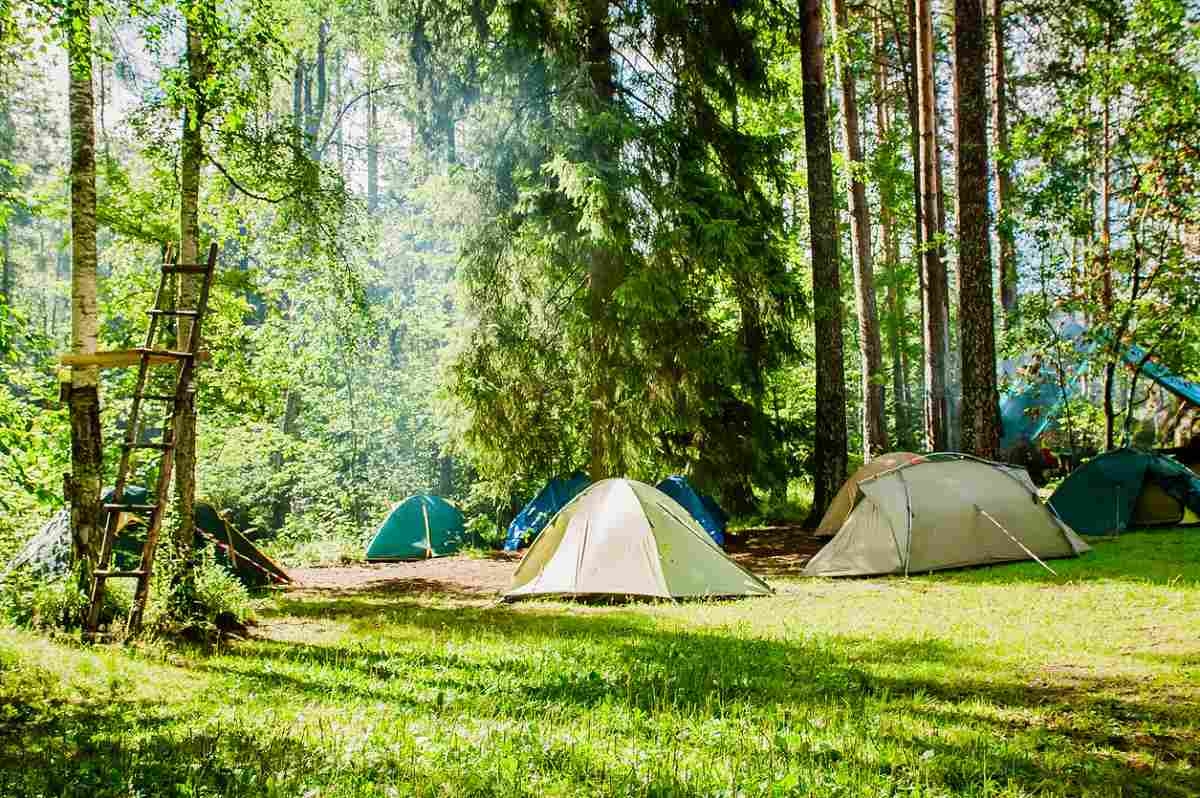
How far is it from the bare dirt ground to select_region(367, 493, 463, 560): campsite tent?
0.61 m

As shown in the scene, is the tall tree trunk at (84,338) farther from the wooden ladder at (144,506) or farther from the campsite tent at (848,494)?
the campsite tent at (848,494)

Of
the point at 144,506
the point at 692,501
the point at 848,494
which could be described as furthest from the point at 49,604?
the point at 848,494

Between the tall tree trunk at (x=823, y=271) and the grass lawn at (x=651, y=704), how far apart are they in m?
5.39

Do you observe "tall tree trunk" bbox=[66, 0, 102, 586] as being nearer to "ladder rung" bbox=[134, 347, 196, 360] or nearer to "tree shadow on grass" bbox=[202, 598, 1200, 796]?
"ladder rung" bbox=[134, 347, 196, 360]

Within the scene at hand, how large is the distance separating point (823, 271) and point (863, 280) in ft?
10.7

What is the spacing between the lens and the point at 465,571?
12.1 meters

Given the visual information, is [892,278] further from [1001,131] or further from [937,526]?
[937,526]

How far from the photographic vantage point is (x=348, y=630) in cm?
746

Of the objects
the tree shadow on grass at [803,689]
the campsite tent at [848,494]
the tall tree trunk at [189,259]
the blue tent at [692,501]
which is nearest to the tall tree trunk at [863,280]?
the campsite tent at [848,494]

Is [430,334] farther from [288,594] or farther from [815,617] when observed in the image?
[815,617]

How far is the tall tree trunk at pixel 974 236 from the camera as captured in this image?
10.8 metres

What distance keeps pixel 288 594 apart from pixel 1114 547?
33.0ft

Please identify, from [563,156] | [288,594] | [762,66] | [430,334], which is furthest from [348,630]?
[430,334]

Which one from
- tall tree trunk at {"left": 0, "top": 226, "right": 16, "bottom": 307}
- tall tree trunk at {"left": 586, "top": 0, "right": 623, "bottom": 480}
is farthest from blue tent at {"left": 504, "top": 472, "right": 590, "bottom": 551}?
tall tree trunk at {"left": 0, "top": 226, "right": 16, "bottom": 307}
